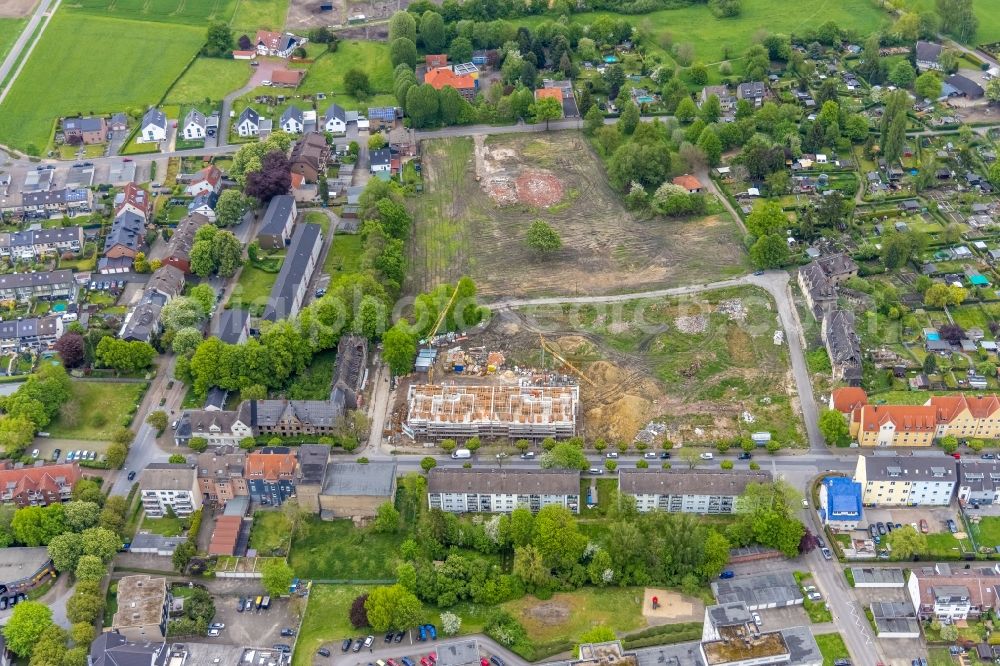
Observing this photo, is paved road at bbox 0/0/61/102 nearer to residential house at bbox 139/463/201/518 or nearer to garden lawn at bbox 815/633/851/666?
residential house at bbox 139/463/201/518

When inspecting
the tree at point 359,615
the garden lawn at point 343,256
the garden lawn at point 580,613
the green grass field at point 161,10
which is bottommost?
the garden lawn at point 343,256

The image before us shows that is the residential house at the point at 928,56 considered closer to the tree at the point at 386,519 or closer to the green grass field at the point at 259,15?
the green grass field at the point at 259,15

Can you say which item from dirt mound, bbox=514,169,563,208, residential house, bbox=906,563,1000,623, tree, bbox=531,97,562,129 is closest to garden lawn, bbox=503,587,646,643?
residential house, bbox=906,563,1000,623

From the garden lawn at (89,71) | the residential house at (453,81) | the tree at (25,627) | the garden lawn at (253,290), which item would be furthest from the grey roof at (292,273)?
the garden lawn at (89,71)

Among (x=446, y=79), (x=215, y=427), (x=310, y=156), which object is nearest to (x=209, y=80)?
(x=310, y=156)

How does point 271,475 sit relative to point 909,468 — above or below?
below

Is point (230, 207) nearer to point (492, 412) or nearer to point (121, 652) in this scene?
point (492, 412)
